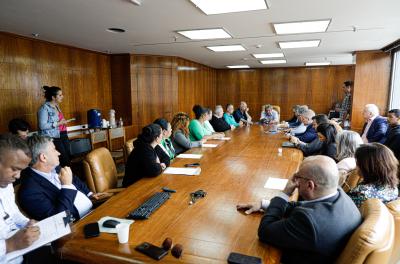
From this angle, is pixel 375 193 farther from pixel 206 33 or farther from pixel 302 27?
pixel 206 33

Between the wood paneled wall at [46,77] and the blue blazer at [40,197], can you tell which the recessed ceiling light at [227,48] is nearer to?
the wood paneled wall at [46,77]

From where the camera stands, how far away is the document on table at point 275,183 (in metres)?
2.20

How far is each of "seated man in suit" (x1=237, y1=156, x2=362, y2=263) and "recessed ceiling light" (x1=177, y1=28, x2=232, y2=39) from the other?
3.15 m

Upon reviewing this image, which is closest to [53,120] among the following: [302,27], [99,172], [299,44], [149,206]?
[99,172]

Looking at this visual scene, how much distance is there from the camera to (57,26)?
391 cm

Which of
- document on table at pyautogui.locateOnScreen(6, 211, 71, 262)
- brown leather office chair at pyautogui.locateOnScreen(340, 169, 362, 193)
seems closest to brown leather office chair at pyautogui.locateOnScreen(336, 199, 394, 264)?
brown leather office chair at pyautogui.locateOnScreen(340, 169, 362, 193)

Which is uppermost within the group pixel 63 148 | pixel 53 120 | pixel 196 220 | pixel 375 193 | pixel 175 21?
Answer: pixel 175 21

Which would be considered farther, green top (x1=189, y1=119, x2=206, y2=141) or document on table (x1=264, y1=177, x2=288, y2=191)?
green top (x1=189, y1=119, x2=206, y2=141)

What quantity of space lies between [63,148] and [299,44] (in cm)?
467

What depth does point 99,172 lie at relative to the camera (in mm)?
2615

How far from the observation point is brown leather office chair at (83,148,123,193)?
2545mm

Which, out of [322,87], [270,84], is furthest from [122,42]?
[322,87]

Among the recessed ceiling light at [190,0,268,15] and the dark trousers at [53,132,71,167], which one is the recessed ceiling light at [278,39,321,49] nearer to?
the recessed ceiling light at [190,0,268,15]

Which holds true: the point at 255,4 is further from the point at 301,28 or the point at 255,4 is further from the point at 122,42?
the point at 122,42
